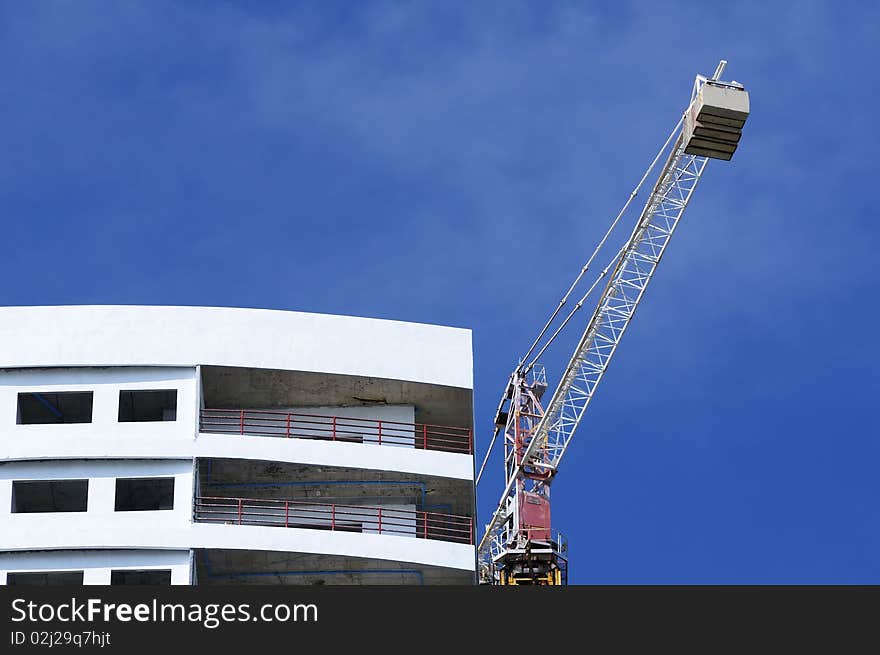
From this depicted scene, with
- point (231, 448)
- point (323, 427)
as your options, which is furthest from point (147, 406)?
point (323, 427)

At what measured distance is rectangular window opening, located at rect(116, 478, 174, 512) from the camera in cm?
4906

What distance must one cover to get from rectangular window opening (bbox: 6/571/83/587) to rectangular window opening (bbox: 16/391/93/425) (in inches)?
193

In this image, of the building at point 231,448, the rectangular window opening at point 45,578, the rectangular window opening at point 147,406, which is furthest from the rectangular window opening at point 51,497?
the rectangular window opening at point 45,578

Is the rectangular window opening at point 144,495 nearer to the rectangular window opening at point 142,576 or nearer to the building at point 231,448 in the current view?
the building at point 231,448

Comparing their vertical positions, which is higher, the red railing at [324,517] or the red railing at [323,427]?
the red railing at [323,427]

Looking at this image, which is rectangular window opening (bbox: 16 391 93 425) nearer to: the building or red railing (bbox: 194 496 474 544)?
the building

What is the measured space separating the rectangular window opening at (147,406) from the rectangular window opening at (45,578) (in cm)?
596

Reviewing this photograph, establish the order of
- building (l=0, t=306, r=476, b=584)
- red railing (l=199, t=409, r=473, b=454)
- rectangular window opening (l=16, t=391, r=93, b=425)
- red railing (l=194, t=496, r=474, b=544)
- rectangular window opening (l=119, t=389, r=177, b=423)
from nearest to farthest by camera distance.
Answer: building (l=0, t=306, r=476, b=584) < rectangular window opening (l=16, t=391, r=93, b=425) < red railing (l=194, t=496, r=474, b=544) < rectangular window opening (l=119, t=389, r=177, b=423) < red railing (l=199, t=409, r=473, b=454)

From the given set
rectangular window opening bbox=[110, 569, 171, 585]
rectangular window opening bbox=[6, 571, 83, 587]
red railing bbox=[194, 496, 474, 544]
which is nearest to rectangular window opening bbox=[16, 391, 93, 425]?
rectangular window opening bbox=[6, 571, 83, 587]

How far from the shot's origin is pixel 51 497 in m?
49.2

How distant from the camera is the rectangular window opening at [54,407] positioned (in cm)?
4662

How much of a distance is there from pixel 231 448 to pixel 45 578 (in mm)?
6719

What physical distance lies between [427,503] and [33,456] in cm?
1301

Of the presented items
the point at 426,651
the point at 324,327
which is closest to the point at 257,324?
the point at 324,327
